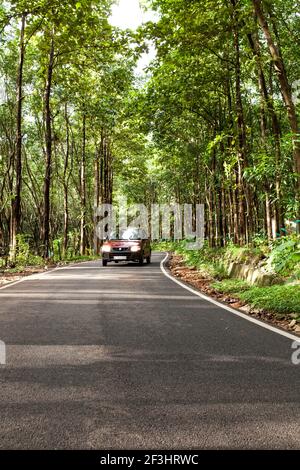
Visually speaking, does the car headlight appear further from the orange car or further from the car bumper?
the car bumper

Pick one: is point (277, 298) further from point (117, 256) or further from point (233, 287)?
point (117, 256)

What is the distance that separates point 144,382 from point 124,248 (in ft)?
55.6

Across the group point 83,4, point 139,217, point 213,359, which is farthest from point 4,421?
point 139,217

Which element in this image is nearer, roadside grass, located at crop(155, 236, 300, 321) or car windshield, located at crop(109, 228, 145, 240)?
roadside grass, located at crop(155, 236, 300, 321)

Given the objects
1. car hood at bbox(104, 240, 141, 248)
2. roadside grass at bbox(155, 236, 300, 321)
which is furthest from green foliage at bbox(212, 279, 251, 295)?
car hood at bbox(104, 240, 141, 248)

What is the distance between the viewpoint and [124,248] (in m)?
20.9

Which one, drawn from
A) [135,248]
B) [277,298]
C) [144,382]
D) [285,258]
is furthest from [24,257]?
[144,382]

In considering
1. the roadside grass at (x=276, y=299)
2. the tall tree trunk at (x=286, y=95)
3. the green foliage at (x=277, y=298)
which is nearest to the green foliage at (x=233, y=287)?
the roadside grass at (x=276, y=299)

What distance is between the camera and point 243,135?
15727 millimetres

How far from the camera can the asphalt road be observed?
294 centimetres

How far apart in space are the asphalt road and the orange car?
13.1m

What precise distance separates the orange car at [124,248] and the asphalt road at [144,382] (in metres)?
13.1

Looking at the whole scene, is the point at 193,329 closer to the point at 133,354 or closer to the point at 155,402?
the point at 133,354

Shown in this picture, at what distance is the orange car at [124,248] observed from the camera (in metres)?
20.8
